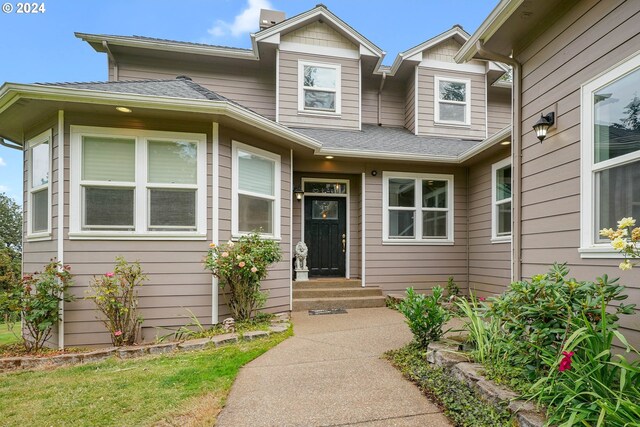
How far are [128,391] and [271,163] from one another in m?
3.82

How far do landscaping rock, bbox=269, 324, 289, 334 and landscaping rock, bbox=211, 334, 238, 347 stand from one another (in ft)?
1.68

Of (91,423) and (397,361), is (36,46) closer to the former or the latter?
(91,423)

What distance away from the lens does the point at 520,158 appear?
148 inches

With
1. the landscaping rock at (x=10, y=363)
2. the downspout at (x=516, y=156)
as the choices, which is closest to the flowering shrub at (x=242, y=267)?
the landscaping rock at (x=10, y=363)

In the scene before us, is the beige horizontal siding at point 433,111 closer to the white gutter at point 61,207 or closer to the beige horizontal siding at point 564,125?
the beige horizontal siding at point 564,125

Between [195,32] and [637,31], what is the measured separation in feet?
67.3

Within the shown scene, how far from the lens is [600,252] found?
271cm

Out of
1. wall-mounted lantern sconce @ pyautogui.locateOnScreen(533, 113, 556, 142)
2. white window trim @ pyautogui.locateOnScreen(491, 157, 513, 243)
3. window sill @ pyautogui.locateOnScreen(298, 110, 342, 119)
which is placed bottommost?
white window trim @ pyautogui.locateOnScreen(491, 157, 513, 243)

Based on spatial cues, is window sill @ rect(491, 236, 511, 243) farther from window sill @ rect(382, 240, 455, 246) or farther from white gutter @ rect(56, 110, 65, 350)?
white gutter @ rect(56, 110, 65, 350)

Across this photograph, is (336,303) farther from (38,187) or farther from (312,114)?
(38,187)

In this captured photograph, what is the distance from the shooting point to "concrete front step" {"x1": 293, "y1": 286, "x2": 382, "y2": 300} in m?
6.28

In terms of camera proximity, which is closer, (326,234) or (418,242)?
(418,242)

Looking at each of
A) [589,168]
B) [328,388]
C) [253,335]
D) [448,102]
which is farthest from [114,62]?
[589,168]

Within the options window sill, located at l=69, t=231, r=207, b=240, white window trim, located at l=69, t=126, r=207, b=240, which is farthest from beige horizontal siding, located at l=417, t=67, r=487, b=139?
window sill, located at l=69, t=231, r=207, b=240
